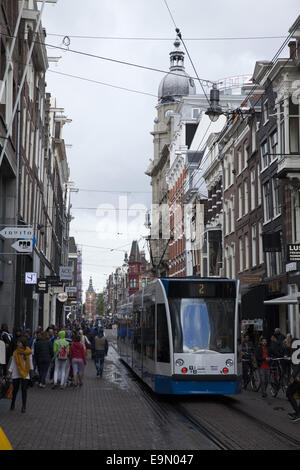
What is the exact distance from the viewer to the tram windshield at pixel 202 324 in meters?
16.4

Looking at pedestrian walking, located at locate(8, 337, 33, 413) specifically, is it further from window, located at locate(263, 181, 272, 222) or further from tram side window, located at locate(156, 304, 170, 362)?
window, located at locate(263, 181, 272, 222)

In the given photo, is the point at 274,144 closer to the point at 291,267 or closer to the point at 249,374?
the point at 291,267

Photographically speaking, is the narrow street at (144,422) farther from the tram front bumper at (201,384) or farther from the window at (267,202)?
the window at (267,202)

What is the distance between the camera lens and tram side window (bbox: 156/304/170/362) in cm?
Result: 1655

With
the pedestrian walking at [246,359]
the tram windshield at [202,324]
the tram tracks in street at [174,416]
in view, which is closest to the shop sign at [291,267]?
the pedestrian walking at [246,359]

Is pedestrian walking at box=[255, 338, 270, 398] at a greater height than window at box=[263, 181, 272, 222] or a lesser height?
lesser

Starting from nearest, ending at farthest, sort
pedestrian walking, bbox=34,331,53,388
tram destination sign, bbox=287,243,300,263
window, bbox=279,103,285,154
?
pedestrian walking, bbox=34,331,53,388, tram destination sign, bbox=287,243,300,263, window, bbox=279,103,285,154

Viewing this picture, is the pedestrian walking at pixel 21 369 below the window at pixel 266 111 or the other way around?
below

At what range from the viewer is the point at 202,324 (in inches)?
650

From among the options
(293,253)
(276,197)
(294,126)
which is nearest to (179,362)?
(293,253)

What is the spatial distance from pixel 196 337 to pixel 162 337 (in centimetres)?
91

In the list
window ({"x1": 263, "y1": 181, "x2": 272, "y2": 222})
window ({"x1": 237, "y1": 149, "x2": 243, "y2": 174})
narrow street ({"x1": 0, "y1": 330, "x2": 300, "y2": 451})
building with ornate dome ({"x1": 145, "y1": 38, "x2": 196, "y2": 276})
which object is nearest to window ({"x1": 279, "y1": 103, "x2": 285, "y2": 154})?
window ({"x1": 263, "y1": 181, "x2": 272, "y2": 222})

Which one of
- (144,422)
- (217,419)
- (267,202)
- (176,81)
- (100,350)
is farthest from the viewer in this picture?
(176,81)

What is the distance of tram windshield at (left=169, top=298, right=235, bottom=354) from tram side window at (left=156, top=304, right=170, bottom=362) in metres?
0.23
